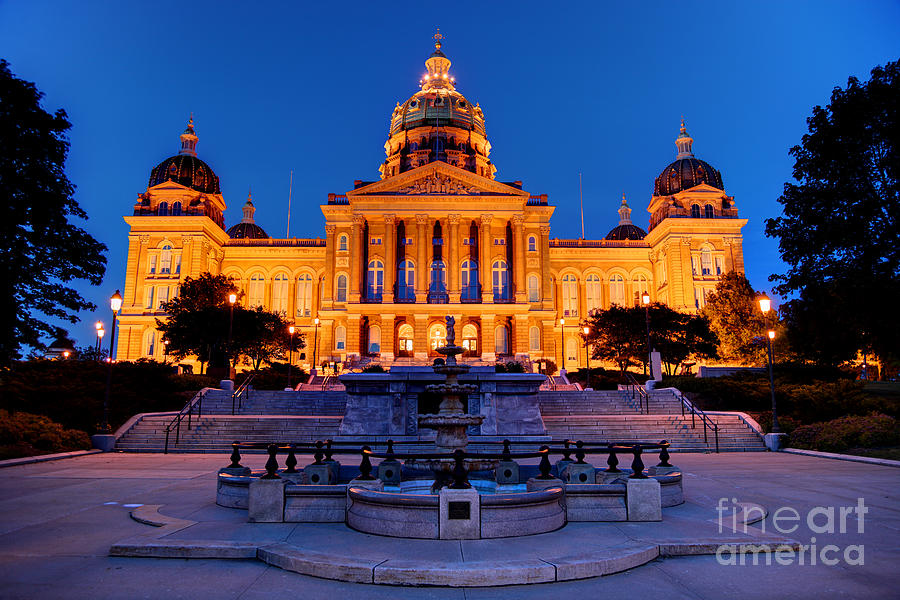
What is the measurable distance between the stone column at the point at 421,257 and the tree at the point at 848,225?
1334 inches

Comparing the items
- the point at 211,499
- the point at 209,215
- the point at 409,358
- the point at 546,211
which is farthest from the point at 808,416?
→ the point at 209,215

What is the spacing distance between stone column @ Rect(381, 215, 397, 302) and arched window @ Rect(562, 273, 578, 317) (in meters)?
24.6

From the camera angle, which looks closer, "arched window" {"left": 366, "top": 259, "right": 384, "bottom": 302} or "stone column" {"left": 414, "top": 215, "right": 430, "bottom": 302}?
"stone column" {"left": 414, "top": 215, "right": 430, "bottom": 302}

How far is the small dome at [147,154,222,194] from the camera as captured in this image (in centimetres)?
7025

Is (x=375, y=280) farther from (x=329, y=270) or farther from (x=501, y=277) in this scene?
(x=501, y=277)

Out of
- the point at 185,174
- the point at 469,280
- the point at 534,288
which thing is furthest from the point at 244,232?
the point at 534,288

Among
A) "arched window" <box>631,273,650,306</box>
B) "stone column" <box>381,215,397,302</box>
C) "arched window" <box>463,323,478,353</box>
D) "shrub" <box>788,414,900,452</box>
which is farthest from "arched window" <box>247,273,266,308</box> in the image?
"shrub" <box>788,414,900,452</box>

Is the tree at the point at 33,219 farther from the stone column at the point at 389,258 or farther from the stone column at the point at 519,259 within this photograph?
the stone column at the point at 519,259

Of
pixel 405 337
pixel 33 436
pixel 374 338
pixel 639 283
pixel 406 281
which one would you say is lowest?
pixel 33 436

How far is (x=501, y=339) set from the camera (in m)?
57.1

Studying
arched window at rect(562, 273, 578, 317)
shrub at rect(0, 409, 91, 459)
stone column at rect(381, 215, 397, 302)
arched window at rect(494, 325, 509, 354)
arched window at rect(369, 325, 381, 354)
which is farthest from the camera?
arched window at rect(562, 273, 578, 317)

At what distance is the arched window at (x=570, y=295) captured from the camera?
7175cm

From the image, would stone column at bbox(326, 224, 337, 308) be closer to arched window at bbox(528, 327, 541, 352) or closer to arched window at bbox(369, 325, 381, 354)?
arched window at bbox(369, 325, 381, 354)

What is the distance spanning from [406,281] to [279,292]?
841 inches
